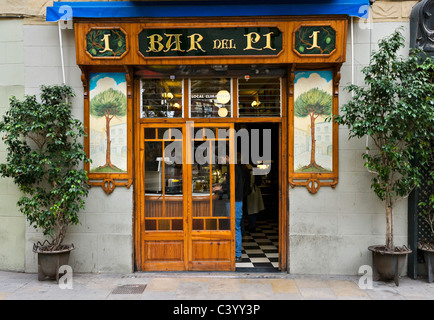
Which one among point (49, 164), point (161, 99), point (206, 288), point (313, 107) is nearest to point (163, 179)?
point (161, 99)

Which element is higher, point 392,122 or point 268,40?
point 268,40

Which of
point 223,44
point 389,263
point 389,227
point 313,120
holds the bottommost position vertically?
point 389,263

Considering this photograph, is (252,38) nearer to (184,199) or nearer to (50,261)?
(184,199)

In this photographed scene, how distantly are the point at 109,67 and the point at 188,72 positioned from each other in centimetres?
141

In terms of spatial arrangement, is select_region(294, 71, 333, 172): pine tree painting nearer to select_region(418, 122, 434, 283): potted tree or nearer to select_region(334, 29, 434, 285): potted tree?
select_region(334, 29, 434, 285): potted tree

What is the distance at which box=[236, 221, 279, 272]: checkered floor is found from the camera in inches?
272

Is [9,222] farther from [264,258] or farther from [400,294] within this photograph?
[400,294]

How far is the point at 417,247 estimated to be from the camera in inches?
247

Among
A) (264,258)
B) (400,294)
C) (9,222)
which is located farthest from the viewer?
(264,258)

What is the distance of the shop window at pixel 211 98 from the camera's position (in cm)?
673

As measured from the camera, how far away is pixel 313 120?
6.43 metres

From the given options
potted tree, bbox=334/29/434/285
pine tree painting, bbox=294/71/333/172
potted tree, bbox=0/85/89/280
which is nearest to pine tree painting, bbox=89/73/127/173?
potted tree, bbox=0/85/89/280

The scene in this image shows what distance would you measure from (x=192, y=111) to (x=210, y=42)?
1.28m

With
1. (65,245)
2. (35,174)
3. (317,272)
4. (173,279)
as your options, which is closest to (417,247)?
(317,272)
